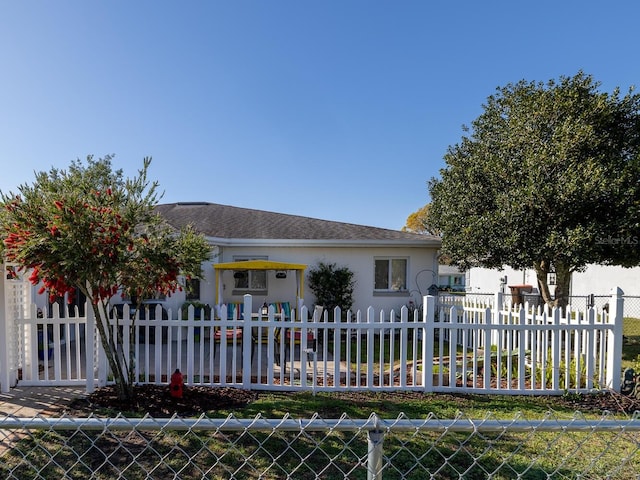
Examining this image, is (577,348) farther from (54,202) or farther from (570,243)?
(54,202)

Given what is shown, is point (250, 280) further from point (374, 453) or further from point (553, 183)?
point (374, 453)

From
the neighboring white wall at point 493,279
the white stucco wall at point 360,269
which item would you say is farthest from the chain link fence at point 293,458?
the neighboring white wall at point 493,279

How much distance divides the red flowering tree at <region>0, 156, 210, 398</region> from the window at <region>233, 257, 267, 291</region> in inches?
275

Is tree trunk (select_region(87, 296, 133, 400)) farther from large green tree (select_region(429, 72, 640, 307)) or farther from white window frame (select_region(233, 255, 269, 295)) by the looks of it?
large green tree (select_region(429, 72, 640, 307))

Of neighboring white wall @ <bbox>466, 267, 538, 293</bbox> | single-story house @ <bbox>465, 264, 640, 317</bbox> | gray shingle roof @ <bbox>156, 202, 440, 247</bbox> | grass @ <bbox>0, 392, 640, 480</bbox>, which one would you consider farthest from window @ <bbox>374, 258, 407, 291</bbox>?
neighboring white wall @ <bbox>466, 267, 538, 293</bbox>

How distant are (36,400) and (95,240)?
2.73 meters

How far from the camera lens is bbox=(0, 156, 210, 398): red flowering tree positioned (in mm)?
3869

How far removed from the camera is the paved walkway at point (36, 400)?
4438 mm

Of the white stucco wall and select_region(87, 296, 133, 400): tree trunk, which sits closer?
select_region(87, 296, 133, 400): tree trunk

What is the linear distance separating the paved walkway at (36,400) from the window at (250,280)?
6569 millimetres

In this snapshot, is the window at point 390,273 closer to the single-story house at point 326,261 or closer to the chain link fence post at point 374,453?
the single-story house at point 326,261

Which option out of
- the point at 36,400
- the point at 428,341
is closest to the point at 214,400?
the point at 36,400

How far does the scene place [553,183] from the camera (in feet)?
25.8

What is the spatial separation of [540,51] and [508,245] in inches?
185
